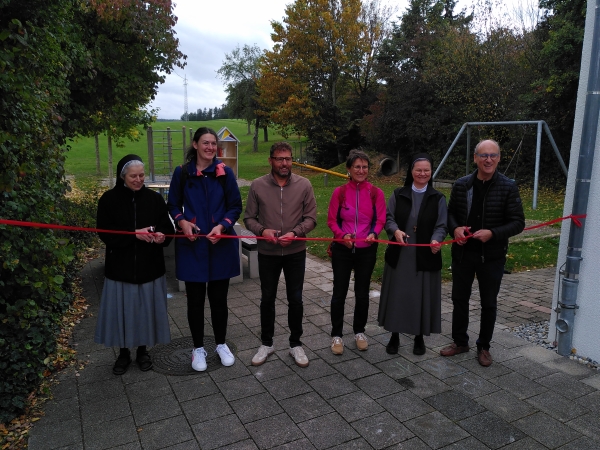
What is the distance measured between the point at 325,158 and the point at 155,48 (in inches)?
903

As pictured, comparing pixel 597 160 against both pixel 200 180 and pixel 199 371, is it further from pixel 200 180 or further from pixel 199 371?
pixel 199 371

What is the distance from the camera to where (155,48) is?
27.5ft

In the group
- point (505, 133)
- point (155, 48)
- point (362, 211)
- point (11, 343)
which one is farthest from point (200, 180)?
point (505, 133)

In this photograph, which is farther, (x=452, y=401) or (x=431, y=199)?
(x=431, y=199)

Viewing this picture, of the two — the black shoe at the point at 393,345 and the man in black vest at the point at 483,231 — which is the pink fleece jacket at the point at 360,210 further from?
the black shoe at the point at 393,345

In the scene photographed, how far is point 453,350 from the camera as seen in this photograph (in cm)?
420

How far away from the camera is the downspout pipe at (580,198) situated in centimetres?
383

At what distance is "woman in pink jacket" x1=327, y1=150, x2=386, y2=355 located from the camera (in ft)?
13.2

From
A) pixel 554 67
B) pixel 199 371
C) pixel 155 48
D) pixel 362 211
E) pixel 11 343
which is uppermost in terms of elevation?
pixel 554 67

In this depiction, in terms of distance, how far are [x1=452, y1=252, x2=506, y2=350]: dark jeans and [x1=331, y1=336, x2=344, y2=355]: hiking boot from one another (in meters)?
1.03

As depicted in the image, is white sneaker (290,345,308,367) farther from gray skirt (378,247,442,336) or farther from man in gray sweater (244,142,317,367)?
gray skirt (378,247,442,336)

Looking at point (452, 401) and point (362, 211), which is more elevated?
point (362, 211)

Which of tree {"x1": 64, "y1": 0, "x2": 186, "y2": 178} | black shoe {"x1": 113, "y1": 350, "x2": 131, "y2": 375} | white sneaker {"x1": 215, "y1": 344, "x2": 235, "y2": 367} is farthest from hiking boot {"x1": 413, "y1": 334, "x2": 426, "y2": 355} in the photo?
tree {"x1": 64, "y1": 0, "x2": 186, "y2": 178}

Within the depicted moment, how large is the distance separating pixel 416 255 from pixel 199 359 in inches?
79.8
